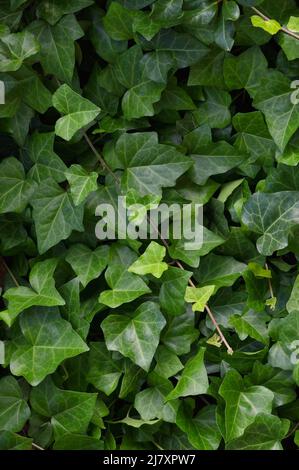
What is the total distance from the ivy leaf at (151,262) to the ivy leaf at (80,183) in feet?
0.50

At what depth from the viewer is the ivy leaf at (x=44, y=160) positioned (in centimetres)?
Result: 126

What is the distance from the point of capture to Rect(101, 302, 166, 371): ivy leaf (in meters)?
1.21

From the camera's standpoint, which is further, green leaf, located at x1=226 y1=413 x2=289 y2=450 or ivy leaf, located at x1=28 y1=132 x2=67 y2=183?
ivy leaf, located at x1=28 y1=132 x2=67 y2=183

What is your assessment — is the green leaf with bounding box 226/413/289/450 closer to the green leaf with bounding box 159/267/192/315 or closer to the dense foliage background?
the dense foliage background

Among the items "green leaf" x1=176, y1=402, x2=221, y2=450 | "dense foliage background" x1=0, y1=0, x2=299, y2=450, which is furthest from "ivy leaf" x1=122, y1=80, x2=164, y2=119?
"green leaf" x1=176, y1=402, x2=221, y2=450

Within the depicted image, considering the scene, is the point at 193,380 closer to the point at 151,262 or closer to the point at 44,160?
the point at 151,262

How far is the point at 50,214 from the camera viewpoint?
4.11 ft

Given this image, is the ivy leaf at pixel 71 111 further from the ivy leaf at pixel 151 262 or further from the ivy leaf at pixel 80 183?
the ivy leaf at pixel 151 262

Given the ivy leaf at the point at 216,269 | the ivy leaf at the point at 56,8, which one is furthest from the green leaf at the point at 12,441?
the ivy leaf at the point at 56,8

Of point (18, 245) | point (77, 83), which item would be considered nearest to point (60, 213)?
point (18, 245)

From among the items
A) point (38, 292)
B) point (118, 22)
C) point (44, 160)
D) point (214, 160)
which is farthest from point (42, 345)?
point (118, 22)

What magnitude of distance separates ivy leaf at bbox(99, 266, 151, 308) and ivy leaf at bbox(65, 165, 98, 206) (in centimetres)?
15
